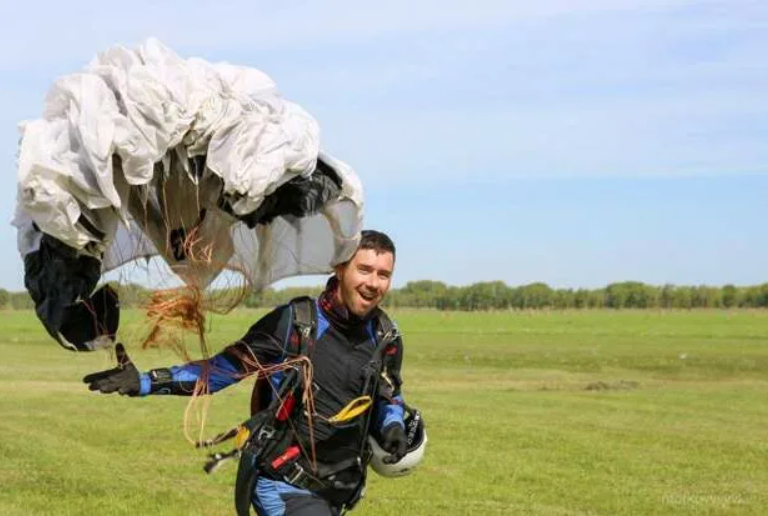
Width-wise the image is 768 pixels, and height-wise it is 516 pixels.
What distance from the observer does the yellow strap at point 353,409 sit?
6.18 meters

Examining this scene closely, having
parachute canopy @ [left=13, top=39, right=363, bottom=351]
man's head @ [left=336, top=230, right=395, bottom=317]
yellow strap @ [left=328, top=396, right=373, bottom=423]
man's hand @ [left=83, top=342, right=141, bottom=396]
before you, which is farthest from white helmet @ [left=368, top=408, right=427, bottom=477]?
man's hand @ [left=83, top=342, right=141, bottom=396]

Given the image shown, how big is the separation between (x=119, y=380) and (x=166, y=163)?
1.05m

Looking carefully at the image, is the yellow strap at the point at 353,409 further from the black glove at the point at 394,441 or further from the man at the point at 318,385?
the black glove at the point at 394,441

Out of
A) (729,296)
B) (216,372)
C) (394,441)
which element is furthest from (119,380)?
(729,296)

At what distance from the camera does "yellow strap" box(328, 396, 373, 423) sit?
618 cm

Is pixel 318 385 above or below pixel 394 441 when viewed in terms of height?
above

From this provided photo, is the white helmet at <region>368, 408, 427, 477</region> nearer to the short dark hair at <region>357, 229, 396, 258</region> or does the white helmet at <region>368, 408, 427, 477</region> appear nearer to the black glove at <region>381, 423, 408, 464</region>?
the black glove at <region>381, 423, 408, 464</region>

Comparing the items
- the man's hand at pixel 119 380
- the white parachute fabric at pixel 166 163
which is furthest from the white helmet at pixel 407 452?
the man's hand at pixel 119 380

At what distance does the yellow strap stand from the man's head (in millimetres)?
416

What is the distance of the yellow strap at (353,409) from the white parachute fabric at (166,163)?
82 centimetres

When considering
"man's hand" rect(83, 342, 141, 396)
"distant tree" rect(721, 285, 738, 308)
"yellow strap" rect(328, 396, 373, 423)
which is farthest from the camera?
"distant tree" rect(721, 285, 738, 308)

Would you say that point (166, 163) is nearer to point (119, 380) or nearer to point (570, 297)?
point (119, 380)

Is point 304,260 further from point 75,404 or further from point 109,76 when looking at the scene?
point 75,404

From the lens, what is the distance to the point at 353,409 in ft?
20.3
